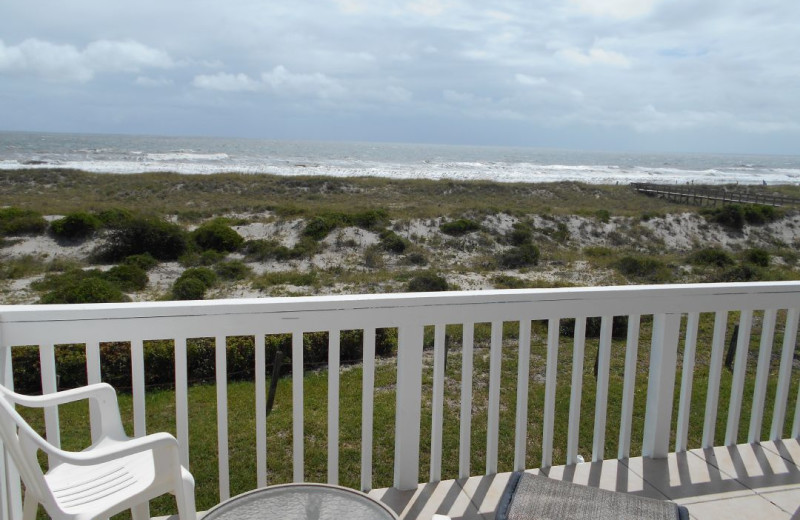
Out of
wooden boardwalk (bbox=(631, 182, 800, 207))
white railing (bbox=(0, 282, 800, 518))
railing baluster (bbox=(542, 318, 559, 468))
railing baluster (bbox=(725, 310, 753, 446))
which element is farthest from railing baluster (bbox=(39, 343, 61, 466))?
wooden boardwalk (bbox=(631, 182, 800, 207))

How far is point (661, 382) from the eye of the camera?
2.06m

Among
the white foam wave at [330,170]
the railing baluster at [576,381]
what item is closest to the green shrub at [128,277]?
the railing baluster at [576,381]

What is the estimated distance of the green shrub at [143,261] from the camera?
12797mm

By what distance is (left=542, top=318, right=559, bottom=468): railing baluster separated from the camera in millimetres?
1922

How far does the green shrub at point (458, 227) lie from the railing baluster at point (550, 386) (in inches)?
606

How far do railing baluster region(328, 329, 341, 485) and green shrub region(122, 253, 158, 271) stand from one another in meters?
12.2

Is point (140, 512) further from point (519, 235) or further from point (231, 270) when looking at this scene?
point (519, 235)

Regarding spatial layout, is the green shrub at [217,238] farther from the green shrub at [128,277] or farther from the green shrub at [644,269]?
the green shrub at [644,269]

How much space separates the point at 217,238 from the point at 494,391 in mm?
13623

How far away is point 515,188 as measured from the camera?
28.5m

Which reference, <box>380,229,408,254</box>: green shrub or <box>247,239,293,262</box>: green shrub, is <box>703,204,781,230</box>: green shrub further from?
<box>247,239,293,262</box>: green shrub

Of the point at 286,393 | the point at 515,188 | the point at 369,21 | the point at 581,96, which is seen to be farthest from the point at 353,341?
the point at 581,96

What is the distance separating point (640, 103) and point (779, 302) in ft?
96.0

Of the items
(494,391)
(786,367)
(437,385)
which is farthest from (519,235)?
(437,385)
